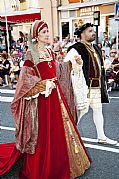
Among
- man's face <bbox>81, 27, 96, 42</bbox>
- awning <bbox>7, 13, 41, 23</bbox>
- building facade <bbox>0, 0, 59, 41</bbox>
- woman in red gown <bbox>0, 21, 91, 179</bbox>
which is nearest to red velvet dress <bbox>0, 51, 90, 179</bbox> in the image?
woman in red gown <bbox>0, 21, 91, 179</bbox>

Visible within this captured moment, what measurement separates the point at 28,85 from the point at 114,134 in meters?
1.88

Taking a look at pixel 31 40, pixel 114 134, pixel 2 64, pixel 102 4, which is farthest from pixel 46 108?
pixel 102 4

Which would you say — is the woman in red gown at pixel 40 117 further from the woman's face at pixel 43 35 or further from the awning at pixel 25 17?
the awning at pixel 25 17

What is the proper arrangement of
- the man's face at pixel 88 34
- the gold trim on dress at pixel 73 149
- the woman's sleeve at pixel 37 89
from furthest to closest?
the man's face at pixel 88 34 < the gold trim on dress at pixel 73 149 < the woman's sleeve at pixel 37 89

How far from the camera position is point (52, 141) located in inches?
105

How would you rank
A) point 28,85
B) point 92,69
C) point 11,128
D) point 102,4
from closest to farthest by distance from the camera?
point 28,85 < point 92,69 < point 11,128 < point 102,4

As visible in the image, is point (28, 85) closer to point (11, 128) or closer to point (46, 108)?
point (46, 108)

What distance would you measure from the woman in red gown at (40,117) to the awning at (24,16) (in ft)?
48.5

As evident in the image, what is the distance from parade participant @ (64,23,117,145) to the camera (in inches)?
124

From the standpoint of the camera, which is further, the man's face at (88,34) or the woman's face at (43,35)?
the man's face at (88,34)

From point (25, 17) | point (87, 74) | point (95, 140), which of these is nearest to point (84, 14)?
point (25, 17)

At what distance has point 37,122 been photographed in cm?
261

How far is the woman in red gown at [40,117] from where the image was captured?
2590mm

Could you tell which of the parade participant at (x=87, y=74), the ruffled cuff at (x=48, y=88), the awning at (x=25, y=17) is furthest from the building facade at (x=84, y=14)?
the ruffled cuff at (x=48, y=88)
